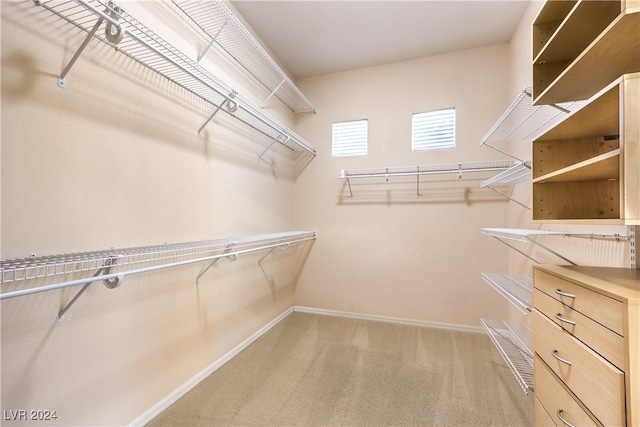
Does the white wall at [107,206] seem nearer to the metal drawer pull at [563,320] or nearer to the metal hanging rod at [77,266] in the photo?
the metal hanging rod at [77,266]

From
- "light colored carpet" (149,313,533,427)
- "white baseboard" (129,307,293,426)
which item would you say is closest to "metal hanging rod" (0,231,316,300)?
"white baseboard" (129,307,293,426)

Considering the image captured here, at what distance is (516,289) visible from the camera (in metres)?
1.68

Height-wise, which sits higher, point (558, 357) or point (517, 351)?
point (558, 357)

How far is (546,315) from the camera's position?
3.57 feet

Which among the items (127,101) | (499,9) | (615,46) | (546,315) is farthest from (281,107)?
(546,315)

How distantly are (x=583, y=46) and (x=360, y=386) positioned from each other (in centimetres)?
217

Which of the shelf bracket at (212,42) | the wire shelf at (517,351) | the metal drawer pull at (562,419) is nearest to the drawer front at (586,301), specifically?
the metal drawer pull at (562,419)

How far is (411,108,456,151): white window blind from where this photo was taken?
8.54 ft

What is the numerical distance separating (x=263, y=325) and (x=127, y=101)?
2.07 metres

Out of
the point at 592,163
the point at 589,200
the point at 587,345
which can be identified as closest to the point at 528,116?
the point at 589,200

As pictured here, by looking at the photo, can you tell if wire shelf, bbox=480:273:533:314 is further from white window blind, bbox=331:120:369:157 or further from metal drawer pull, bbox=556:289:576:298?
white window blind, bbox=331:120:369:157

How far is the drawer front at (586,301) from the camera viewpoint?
2.36ft

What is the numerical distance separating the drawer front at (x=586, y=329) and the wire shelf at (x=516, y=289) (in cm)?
21

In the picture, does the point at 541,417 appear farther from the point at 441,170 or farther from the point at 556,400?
the point at 441,170
